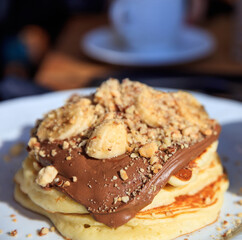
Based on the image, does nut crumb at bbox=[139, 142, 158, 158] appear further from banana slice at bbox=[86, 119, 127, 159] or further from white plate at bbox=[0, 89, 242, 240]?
white plate at bbox=[0, 89, 242, 240]

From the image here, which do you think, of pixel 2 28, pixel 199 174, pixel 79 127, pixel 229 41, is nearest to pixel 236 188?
pixel 199 174

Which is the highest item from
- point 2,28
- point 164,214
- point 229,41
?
point 164,214

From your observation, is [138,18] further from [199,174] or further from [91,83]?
[199,174]

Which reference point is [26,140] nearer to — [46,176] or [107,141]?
[46,176]

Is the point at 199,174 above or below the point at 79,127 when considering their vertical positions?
below

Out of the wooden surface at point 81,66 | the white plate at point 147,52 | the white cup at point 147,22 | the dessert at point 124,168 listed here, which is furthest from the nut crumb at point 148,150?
the white cup at point 147,22

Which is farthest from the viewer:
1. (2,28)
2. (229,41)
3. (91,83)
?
(2,28)

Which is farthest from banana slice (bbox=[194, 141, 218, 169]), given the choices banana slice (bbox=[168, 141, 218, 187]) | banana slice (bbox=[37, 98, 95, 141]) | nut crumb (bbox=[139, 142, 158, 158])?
banana slice (bbox=[37, 98, 95, 141])

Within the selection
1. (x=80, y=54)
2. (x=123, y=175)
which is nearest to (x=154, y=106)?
(x=123, y=175)
